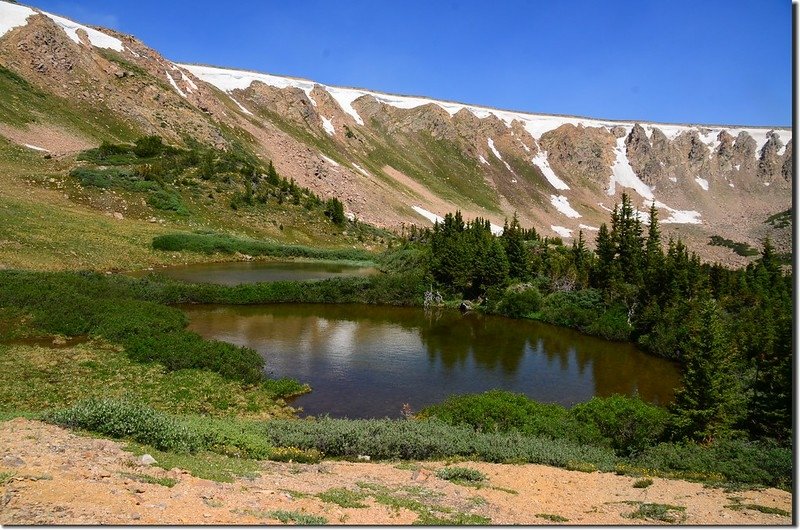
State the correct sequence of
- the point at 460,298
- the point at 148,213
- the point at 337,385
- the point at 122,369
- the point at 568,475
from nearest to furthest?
the point at 568,475, the point at 122,369, the point at 337,385, the point at 460,298, the point at 148,213

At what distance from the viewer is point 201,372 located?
23844 mm

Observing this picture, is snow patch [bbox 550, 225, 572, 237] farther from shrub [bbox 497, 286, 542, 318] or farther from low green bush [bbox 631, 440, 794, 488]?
low green bush [bbox 631, 440, 794, 488]

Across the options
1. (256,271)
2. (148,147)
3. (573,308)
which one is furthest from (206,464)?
(148,147)

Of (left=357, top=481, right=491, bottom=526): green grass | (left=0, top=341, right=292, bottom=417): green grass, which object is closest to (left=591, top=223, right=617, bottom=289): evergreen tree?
(left=0, top=341, right=292, bottom=417): green grass

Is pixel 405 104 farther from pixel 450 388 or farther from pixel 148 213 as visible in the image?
pixel 450 388

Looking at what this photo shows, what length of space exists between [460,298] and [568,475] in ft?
127

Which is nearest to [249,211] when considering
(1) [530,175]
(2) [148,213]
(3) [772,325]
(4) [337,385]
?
(2) [148,213]

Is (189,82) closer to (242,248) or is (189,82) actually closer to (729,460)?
(242,248)

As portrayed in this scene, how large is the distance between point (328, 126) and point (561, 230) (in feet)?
213

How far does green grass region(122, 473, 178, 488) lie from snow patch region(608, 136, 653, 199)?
18164cm

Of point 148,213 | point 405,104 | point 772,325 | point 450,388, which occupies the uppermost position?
point 405,104

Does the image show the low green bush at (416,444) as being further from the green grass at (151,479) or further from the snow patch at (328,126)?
the snow patch at (328,126)

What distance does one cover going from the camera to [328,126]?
14075 centimetres

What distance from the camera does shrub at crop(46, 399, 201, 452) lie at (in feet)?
42.4
